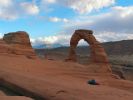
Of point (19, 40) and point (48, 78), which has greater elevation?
point (19, 40)

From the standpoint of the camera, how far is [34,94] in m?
9.17

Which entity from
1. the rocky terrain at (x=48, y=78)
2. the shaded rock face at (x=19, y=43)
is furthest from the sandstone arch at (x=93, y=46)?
the shaded rock face at (x=19, y=43)

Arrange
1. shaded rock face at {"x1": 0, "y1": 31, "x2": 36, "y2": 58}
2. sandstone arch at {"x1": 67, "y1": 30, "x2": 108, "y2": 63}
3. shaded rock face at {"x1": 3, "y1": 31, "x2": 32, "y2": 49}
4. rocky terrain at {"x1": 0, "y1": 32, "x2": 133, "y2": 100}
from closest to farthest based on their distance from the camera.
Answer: rocky terrain at {"x1": 0, "y1": 32, "x2": 133, "y2": 100}
shaded rock face at {"x1": 0, "y1": 31, "x2": 36, "y2": 58}
shaded rock face at {"x1": 3, "y1": 31, "x2": 32, "y2": 49}
sandstone arch at {"x1": 67, "y1": 30, "x2": 108, "y2": 63}

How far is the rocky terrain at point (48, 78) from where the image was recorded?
8.55m

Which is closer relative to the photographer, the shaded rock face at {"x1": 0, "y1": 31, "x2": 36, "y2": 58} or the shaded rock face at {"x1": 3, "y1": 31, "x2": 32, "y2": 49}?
the shaded rock face at {"x1": 0, "y1": 31, "x2": 36, "y2": 58}

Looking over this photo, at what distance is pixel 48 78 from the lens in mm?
13227

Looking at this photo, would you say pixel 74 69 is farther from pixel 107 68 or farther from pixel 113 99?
pixel 113 99

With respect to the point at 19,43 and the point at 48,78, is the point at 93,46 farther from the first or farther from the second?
the point at 48,78

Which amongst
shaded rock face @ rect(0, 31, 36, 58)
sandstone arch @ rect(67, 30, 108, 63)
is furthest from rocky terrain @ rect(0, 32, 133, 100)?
sandstone arch @ rect(67, 30, 108, 63)

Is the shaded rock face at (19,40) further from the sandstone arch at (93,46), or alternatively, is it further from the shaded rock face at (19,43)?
the sandstone arch at (93,46)

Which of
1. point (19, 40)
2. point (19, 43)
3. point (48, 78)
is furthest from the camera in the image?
point (19, 40)

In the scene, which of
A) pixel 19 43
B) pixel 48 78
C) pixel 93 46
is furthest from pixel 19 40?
pixel 48 78

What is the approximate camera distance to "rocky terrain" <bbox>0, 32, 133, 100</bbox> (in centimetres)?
855

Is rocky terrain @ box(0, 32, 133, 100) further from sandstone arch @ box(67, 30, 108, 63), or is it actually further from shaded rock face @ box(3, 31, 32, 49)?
sandstone arch @ box(67, 30, 108, 63)
